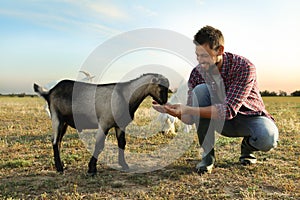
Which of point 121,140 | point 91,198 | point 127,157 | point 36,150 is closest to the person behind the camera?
point 91,198

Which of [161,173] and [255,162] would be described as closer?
[161,173]

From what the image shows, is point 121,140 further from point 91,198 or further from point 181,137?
point 181,137

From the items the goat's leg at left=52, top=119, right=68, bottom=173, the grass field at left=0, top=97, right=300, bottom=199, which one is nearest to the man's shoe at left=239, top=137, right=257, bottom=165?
the grass field at left=0, top=97, right=300, bottom=199

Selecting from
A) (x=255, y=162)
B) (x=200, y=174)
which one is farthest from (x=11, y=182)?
(x=255, y=162)

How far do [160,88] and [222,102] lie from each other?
3.39 feet

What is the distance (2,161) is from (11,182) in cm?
133

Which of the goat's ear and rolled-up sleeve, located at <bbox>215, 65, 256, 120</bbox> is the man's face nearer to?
rolled-up sleeve, located at <bbox>215, 65, 256, 120</bbox>

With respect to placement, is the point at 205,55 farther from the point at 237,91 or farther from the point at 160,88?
the point at 160,88

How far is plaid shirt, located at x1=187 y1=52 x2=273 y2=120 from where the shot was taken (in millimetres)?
4489

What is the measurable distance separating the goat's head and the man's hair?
3.18ft

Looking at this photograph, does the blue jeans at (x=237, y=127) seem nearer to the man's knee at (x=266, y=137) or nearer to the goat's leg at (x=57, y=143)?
→ the man's knee at (x=266, y=137)

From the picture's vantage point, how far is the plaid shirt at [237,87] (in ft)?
14.7

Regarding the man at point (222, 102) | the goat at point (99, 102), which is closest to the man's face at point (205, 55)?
the man at point (222, 102)

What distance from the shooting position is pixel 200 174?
16.3 feet
